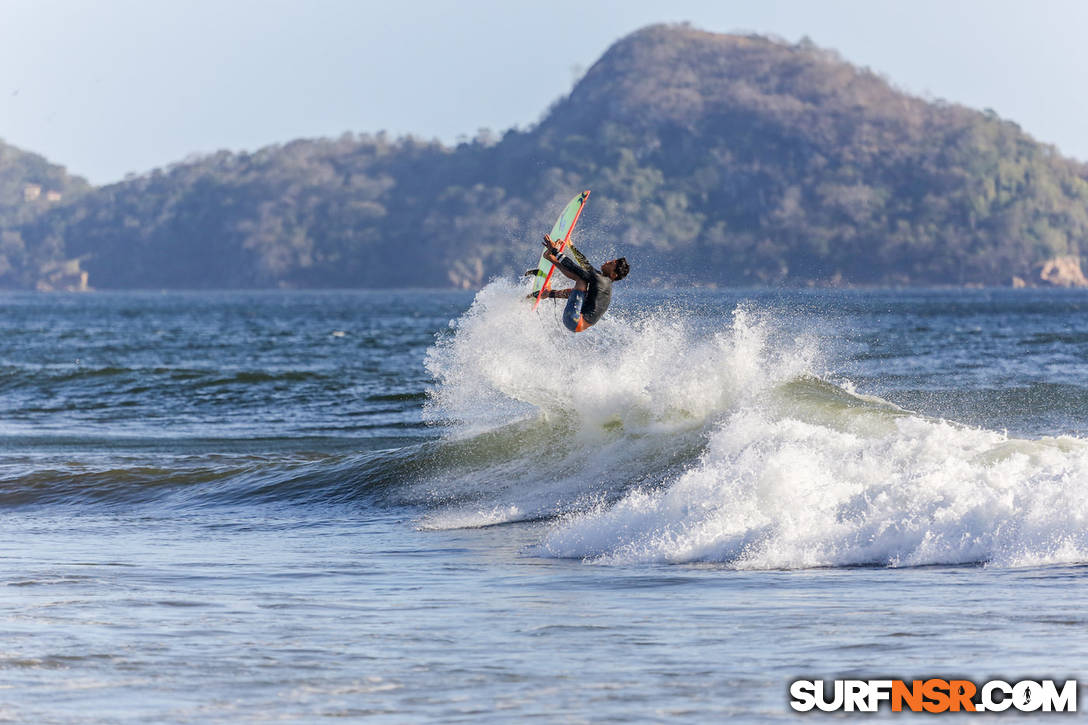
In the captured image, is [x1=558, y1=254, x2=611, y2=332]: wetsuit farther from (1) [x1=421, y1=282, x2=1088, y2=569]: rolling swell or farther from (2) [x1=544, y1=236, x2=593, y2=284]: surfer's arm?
(1) [x1=421, y1=282, x2=1088, y2=569]: rolling swell

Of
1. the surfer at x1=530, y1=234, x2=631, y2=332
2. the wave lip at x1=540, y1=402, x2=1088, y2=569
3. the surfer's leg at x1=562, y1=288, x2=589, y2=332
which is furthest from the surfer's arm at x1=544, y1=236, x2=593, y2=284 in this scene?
the wave lip at x1=540, y1=402, x2=1088, y2=569

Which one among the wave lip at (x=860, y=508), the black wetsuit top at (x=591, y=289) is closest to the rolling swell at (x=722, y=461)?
the wave lip at (x=860, y=508)

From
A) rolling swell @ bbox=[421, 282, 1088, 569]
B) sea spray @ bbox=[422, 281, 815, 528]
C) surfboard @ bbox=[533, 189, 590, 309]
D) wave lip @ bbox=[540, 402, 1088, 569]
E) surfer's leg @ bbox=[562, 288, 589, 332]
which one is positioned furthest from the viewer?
sea spray @ bbox=[422, 281, 815, 528]

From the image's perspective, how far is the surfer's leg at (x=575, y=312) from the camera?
14594mm

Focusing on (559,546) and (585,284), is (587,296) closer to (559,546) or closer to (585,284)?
(585,284)

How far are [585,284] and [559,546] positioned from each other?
3.38 m

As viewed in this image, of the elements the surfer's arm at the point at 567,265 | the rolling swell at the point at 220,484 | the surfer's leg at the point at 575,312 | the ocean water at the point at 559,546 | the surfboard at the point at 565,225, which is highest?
the surfboard at the point at 565,225

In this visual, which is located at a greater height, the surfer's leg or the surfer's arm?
the surfer's arm

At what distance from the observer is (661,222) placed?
193625 mm

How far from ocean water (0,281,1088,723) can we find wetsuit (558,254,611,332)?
198cm

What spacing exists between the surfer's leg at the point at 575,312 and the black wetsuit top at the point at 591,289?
0.19 ft

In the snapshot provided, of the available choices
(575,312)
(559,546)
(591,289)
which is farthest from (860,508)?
(575,312)

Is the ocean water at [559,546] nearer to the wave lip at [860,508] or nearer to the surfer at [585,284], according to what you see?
the wave lip at [860,508]

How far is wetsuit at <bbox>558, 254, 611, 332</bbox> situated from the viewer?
1445 cm
